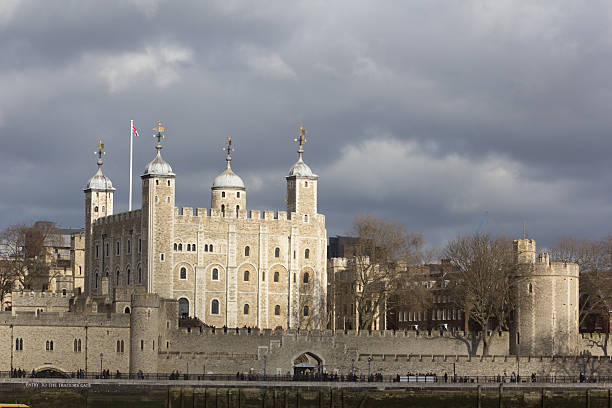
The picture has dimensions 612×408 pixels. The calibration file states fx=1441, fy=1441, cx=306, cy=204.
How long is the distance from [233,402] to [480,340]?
98.7ft

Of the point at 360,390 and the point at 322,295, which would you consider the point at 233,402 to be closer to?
the point at 360,390

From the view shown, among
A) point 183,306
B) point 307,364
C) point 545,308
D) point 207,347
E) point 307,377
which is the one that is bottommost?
point 307,377

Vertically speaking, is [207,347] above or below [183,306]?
below

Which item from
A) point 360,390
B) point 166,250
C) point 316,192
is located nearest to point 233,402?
point 360,390

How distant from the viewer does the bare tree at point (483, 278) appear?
109 meters

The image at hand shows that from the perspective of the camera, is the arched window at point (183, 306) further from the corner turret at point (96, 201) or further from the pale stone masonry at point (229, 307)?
the corner turret at point (96, 201)

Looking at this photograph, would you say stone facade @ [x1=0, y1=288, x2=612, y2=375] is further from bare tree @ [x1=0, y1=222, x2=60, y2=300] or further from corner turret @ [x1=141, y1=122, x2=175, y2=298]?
bare tree @ [x1=0, y1=222, x2=60, y2=300]

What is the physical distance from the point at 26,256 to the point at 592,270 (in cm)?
5186

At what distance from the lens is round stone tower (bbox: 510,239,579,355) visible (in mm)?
107375

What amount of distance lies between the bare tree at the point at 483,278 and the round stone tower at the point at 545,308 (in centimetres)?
130

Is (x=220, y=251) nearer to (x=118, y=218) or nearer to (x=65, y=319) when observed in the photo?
(x=118, y=218)

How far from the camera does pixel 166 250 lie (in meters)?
123

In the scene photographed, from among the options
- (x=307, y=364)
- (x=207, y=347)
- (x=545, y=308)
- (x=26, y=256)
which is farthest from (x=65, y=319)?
(x=26, y=256)

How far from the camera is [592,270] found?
12138cm
